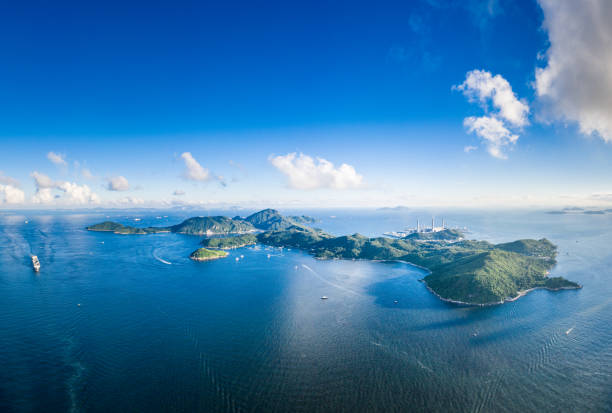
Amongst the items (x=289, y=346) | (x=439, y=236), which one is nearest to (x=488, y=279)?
(x=289, y=346)

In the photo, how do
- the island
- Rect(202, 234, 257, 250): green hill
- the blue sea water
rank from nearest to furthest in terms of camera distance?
the blue sea water
the island
Rect(202, 234, 257, 250): green hill

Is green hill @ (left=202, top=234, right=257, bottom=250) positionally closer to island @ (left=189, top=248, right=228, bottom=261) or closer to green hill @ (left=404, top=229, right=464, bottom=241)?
island @ (left=189, top=248, right=228, bottom=261)

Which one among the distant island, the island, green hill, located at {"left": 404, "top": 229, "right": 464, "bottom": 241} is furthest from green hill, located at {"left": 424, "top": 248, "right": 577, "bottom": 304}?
the island

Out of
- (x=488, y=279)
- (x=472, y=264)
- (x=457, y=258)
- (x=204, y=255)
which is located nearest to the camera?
(x=488, y=279)

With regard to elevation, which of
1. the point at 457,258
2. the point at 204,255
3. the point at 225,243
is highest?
the point at 457,258

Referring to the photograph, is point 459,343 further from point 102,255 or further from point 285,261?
point 102,255

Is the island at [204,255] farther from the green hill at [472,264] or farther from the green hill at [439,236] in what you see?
the green hill at [439,236]

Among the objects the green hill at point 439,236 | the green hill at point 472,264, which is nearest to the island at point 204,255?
the green hill at point 472,264

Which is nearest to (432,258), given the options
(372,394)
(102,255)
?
(372,394)

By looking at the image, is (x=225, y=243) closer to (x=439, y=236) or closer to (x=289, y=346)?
(x=289, y=346)
